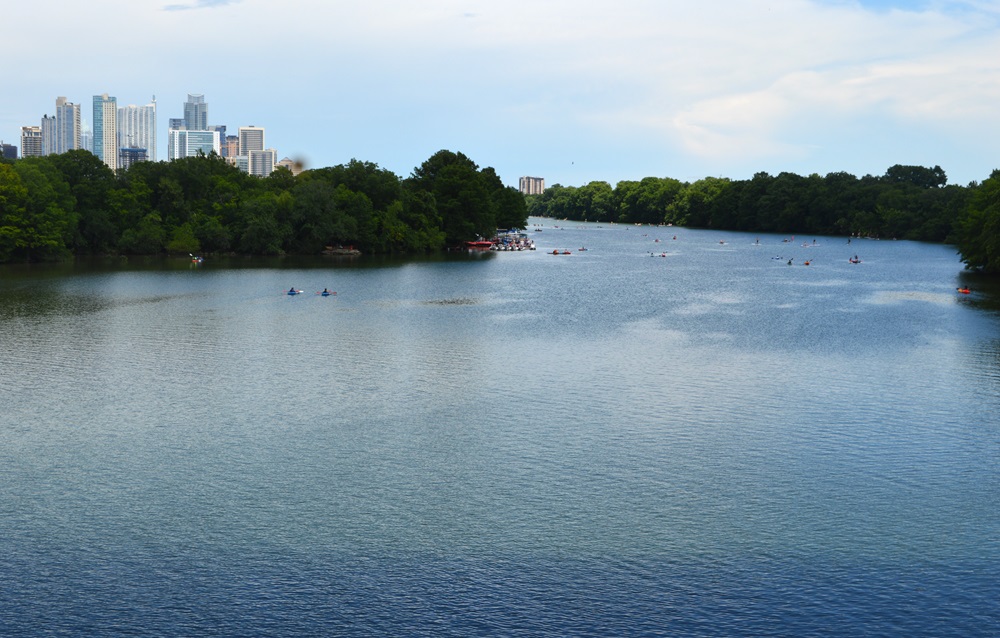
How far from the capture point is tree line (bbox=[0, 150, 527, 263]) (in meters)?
95.4

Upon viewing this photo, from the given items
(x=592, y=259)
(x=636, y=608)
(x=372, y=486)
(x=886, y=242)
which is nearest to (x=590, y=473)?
(x=372, y=486)

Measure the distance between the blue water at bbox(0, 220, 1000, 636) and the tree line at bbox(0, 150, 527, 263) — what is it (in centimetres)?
4363

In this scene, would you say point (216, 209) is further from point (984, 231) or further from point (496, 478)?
point (496, 478)

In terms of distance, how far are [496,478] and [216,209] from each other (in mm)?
95628

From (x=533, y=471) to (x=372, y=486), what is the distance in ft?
14.5

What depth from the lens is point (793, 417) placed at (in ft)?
108

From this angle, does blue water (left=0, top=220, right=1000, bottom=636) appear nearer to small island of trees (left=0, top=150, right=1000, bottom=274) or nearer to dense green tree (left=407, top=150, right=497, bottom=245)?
small island of trees (left=0, top=150, right=1000, bottom=274)

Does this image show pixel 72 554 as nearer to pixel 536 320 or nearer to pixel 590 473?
pixel 590 473

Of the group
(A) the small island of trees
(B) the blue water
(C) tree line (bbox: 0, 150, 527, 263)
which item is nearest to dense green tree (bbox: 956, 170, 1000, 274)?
(A) the small island of trees

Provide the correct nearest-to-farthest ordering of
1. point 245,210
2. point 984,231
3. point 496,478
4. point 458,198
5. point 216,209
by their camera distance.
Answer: point 496,478
point 984,231
point 245,210
point 216,209
point 458,198

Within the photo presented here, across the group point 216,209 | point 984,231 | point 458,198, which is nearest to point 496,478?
point 984,231

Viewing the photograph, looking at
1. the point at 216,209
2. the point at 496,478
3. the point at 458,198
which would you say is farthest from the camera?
the point at 458,198

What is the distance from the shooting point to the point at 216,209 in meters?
114

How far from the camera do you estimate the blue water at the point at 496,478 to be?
1852 cm
